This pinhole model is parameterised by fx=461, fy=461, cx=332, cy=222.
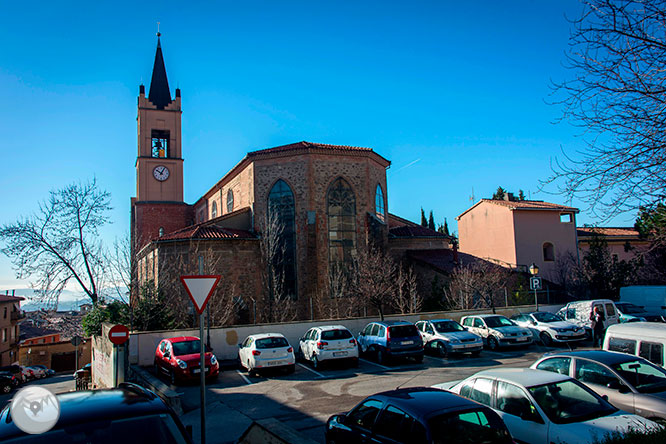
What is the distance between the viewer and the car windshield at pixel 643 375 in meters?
7.63

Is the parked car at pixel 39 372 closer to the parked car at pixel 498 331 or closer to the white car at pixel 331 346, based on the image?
the white car at pixel 331 346

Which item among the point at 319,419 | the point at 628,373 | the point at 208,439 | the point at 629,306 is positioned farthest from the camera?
the point at 629,306

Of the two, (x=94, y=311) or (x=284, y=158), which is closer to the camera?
(x=94, y=311)

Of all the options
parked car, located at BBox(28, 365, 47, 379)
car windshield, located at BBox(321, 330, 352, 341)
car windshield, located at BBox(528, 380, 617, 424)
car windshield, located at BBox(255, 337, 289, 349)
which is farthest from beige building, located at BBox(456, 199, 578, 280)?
parked car, located at BBox(28, 365, 47, 379)

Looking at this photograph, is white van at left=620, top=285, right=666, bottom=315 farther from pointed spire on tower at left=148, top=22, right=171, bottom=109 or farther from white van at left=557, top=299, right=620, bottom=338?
pointed spire on tower at left=148, top=22, right=171, bottom=109

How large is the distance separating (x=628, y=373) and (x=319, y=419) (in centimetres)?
594

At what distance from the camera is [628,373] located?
780 centimetres

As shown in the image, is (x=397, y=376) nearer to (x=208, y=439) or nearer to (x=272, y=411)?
(x=272, y=411)

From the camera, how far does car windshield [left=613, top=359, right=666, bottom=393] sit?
7.63 meters

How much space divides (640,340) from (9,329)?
206 feet

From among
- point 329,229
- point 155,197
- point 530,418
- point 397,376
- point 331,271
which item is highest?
point 155,197

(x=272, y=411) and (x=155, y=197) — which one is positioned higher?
(x=155, y=197)

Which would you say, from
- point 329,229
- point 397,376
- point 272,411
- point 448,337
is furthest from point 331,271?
point 272,411

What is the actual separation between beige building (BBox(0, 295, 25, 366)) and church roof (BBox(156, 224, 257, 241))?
34.6m
